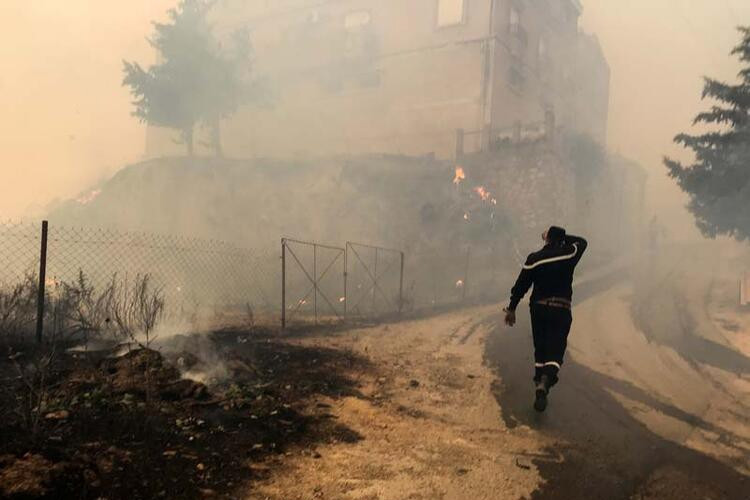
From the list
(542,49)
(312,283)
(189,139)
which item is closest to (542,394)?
(312,283)

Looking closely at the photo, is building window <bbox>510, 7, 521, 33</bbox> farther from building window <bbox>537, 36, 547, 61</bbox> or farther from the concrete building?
building window <bbox>537, 36, 547, 61</bbox>

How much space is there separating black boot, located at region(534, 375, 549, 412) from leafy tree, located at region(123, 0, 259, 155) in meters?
27.0

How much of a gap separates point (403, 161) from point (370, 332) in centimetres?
1737

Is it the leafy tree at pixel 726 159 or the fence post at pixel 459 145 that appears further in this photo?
the fence post at pixel 459 145

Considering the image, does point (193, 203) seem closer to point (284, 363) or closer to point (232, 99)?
point (232, 99)

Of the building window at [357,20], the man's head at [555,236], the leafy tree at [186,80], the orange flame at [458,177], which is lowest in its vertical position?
the man's head at [555,236]

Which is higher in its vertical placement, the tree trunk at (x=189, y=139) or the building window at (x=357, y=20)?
the building window at (x=357, y=20)

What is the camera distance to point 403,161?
26.1 metres

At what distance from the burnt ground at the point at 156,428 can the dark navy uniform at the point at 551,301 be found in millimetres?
2149

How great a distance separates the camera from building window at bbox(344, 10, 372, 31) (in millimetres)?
31281

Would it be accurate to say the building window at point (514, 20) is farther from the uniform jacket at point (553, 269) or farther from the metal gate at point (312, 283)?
the uniform jacket at point (553, 269)

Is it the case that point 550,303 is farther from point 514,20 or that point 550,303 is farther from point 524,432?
point 514,20

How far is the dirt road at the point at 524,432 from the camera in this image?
3.39 metres

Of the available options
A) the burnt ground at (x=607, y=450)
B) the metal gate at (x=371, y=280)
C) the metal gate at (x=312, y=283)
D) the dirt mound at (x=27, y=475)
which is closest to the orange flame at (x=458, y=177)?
the metal gate at (x=371, y=280)
